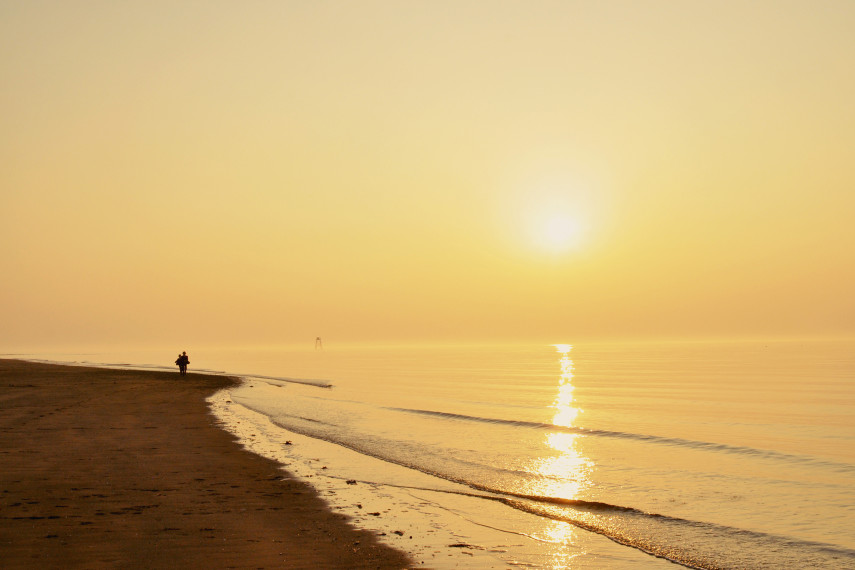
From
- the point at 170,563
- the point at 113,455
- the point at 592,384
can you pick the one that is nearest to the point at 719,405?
the point at 592,384

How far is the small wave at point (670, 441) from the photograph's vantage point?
88.1ft

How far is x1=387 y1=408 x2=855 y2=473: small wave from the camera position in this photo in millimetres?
26859

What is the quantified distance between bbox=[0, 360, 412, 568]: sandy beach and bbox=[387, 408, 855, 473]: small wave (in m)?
17.6

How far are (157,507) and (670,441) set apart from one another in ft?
82.4

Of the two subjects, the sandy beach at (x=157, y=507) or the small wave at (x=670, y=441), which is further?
the small wave at (x=670, y=441)

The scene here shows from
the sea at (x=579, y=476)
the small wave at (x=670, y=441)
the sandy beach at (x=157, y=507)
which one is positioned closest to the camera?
the sandy beach at (x=157, y=507)

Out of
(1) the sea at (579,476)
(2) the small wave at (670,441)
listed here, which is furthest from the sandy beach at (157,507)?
(2) the small wave at (670,441)

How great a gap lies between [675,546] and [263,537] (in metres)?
8.67

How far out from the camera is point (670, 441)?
32.2 metres

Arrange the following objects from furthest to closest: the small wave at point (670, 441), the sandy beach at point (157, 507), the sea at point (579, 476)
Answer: the small wave at point (670, 441) < the sea at point (579, 476) < the sandy beach at point (157, 507)

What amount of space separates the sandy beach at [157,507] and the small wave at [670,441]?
57.7 ft

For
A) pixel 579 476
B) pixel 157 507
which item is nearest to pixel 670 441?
pixel 579 476

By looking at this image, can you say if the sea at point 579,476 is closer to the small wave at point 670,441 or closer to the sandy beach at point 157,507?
the small wave at point 670,441

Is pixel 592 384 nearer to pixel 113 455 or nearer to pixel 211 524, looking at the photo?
pixel 113 455
